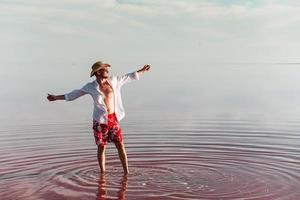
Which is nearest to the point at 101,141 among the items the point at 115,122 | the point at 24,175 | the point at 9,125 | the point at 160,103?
the point at 115,122

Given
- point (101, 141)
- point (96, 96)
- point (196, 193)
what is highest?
point (96, 96)

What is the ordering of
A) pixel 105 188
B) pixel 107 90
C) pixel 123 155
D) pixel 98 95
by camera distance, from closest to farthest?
pixel 105 188 < pixel 98 95 < pixel 107 90 < pixel 123 155

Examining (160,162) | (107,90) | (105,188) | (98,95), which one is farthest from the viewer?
(160,162)

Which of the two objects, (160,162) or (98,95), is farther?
(160,162)

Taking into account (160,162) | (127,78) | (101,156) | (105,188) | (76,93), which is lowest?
(105,188)

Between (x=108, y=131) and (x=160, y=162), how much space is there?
195cm

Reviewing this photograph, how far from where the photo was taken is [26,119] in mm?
21188

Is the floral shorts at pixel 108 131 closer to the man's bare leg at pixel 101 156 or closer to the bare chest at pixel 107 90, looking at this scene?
the man's bare leg at pixel 101 156

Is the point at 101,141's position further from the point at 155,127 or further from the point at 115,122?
the point at 155,127

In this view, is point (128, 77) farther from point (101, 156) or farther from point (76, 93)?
point (101, 156)

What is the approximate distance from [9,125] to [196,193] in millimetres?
11521

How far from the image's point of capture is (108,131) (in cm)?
1082

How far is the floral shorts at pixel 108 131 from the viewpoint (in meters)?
10.8

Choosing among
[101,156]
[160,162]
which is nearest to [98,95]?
[101,156]
